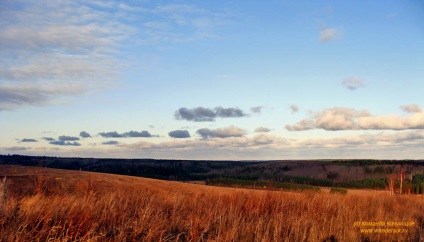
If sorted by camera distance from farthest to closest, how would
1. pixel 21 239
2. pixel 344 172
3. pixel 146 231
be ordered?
1. pixel 344 172
2. pixel 146 231
3. pixel 21 239

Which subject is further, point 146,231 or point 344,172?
point 344,172

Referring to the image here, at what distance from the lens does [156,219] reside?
8.15 meters

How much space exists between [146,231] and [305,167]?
73918 mm

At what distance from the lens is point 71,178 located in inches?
603

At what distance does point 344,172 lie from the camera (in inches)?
2699

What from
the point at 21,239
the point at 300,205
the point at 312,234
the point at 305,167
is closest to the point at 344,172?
the point at 305,167

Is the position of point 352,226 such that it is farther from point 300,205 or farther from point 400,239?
point 300,205

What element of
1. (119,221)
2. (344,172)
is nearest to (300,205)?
(119,221)

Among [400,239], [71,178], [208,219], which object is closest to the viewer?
[208,219]

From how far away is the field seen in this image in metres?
6.86

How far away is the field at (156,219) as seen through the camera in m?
6.86

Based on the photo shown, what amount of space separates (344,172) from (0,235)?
6770 centimetres

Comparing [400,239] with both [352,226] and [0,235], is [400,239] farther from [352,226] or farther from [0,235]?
[0,235]

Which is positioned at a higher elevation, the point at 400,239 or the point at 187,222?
the point at 187,222
